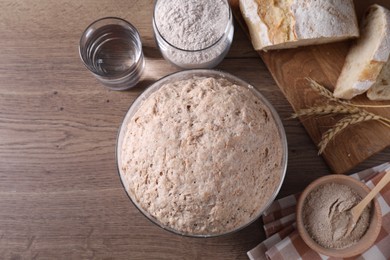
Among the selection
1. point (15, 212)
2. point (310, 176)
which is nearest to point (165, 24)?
point (310, 176)

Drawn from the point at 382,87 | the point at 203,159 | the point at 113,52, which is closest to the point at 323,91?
the point at 382,87

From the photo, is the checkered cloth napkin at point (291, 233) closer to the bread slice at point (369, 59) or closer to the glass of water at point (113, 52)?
the bread slice at point (369, 59)

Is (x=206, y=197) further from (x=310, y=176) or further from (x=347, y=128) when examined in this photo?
(x=347, y=128)

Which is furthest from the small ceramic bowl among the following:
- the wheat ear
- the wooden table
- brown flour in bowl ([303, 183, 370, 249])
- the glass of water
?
the glass of water

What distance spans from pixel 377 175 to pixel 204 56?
0.64m

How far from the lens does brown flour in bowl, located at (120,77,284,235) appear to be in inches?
41.9

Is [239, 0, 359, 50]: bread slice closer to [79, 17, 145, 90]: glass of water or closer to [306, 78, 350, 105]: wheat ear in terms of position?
[306, 78, 350, 105]: wheat ear

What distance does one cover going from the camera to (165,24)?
51.1 inches

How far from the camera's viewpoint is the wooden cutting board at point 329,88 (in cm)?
133

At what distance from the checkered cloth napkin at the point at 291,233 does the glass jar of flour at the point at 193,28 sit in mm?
511

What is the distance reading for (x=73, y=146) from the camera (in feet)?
4.61

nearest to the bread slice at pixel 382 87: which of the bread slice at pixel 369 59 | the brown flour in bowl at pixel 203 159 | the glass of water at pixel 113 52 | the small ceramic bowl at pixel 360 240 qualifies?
the bread slice at pixel 369 59

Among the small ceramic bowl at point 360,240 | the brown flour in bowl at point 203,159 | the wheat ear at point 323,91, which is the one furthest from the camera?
the wheat ear at point 323,91

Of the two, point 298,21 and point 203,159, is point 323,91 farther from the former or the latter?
point 203,159
